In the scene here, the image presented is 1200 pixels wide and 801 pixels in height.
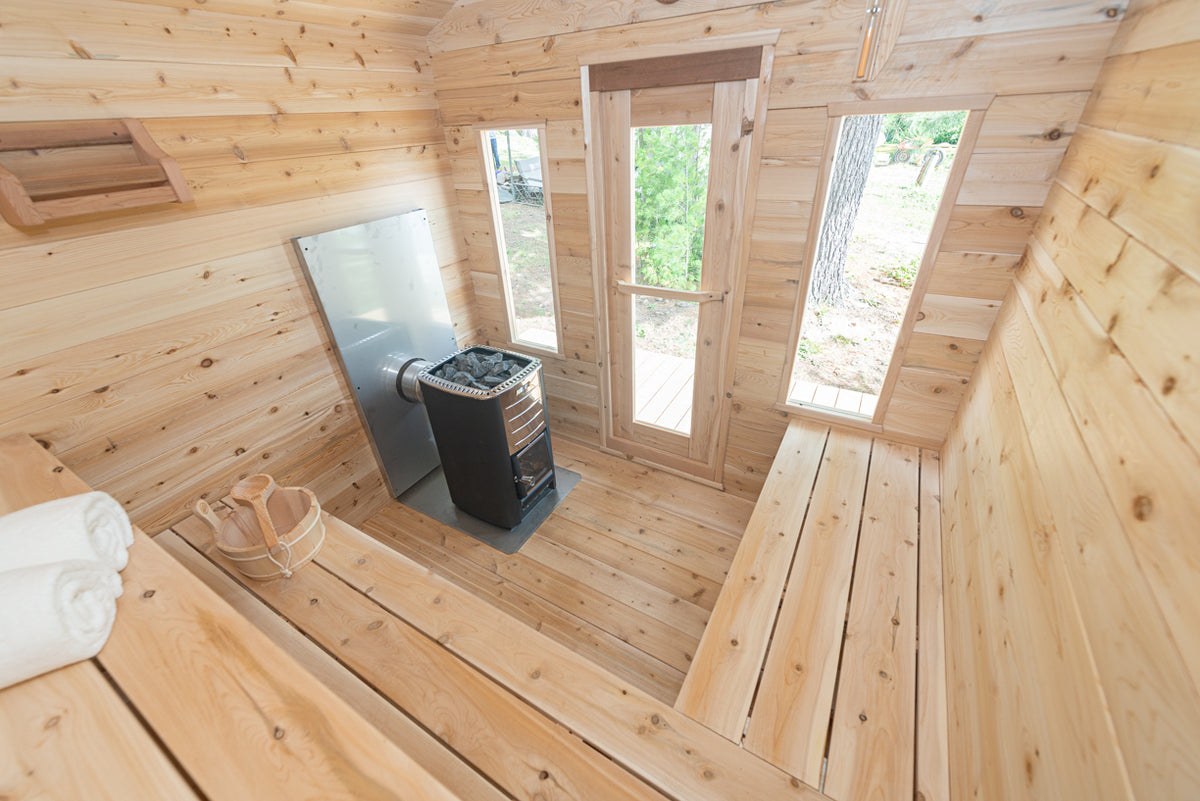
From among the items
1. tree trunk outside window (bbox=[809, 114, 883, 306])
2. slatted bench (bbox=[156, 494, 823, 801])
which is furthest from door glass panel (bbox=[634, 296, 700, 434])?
slatted bench (bbox=[156, 494, 823, 801])

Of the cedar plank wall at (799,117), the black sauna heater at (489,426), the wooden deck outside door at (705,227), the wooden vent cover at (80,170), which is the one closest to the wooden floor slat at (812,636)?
the cedar plank wall at (799,117)

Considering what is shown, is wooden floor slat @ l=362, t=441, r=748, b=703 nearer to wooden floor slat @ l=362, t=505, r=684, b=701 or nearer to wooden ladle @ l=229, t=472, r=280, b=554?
wooden floor slat @ l=362, t=505, r=684, b=701

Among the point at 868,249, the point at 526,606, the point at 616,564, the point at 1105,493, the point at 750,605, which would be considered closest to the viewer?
the point at 1105,493

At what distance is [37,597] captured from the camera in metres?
0.80

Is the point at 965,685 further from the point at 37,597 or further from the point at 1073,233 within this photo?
the point at 37,597

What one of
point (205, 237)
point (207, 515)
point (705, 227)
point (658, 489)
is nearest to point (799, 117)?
point (705, 227)

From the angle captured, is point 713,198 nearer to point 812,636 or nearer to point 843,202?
point 843,202

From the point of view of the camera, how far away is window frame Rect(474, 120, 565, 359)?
7.64 feet

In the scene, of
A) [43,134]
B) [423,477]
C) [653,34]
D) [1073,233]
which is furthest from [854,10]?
[423,477]

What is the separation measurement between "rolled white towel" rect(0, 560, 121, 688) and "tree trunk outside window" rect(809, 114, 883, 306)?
93.5 inches

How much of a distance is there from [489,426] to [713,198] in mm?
1456

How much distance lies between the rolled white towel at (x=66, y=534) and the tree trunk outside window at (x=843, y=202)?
2.38 m

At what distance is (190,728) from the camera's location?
758mm

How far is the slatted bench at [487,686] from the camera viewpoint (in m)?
1.04
